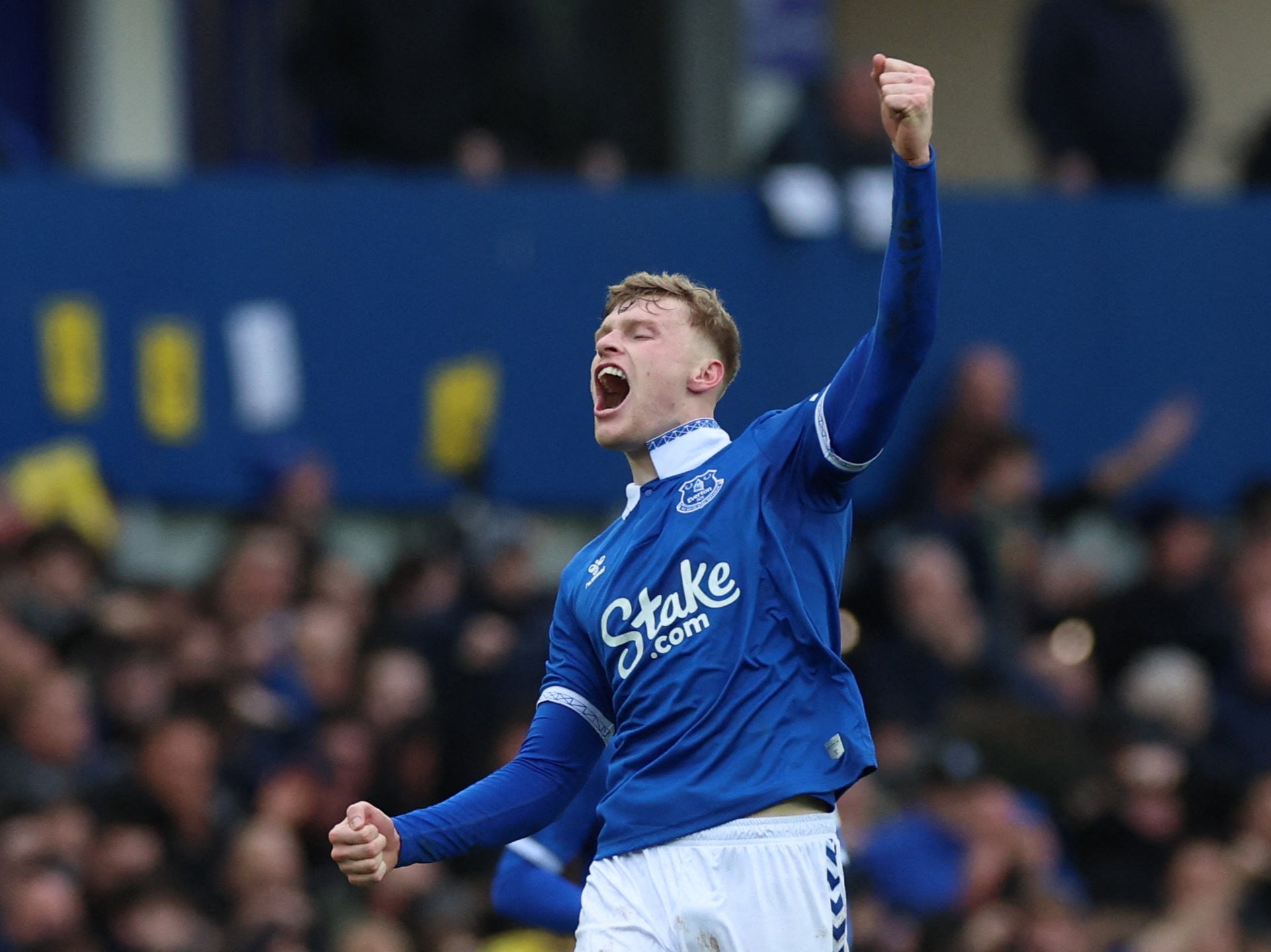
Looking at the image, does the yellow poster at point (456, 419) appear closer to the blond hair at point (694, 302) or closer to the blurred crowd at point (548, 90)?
the blurred crowd at point (548, 90)

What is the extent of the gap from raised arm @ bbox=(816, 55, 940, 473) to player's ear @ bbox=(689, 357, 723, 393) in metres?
0.48

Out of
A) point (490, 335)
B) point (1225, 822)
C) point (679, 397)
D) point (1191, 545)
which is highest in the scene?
point (679, 397)

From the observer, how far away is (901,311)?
4730 millimetres

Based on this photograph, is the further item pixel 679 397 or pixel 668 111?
pixel 668 111

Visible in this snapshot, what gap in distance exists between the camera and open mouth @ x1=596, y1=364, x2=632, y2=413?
517 cm

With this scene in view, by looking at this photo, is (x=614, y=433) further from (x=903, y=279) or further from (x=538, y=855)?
(x=538, y=855)

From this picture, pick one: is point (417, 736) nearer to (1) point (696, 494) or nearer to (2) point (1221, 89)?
(1) point (696, 494)

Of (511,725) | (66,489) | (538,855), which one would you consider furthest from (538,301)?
(538,855)

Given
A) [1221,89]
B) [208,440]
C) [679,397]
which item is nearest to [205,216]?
[208,440]

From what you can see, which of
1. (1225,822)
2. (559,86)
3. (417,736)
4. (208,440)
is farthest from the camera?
(559,86)

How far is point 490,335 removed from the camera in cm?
1141

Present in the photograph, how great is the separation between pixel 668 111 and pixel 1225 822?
16.5 feet

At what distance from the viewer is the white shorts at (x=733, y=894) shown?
483 cm

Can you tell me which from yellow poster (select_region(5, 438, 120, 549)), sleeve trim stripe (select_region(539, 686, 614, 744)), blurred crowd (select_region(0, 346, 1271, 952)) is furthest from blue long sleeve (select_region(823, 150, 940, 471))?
yellow poster (select_region(5, 438, 120, 549))
